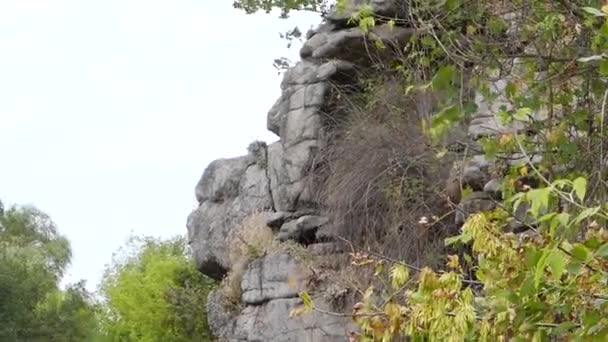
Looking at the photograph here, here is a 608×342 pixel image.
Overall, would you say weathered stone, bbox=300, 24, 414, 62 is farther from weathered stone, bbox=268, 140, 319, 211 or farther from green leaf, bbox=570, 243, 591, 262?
green leaf, bbox=570, 243, 591, 262

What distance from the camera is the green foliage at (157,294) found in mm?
23656

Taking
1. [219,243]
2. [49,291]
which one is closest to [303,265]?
[219,243]

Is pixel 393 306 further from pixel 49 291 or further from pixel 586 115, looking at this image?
pixel 49 291

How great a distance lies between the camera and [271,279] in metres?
14.3

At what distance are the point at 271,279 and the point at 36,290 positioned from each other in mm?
19791

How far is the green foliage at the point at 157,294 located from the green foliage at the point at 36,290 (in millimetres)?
1070

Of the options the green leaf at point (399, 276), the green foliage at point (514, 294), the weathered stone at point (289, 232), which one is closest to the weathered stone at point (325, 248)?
the weathered stone at point (289, 232)

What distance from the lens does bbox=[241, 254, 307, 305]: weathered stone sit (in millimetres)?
13875

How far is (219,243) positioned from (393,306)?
12357 mm

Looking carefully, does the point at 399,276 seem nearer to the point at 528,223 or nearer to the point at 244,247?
the point at 528,223

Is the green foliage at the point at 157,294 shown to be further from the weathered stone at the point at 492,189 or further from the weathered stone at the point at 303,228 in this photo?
the weathered stone at the point at 492,189

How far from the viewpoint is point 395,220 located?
12688mm

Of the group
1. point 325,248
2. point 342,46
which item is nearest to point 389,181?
point 325,248

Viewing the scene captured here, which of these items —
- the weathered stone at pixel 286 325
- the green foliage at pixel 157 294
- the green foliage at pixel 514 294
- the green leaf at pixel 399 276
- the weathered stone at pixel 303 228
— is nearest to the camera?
the green foliage at pixel 514 294
